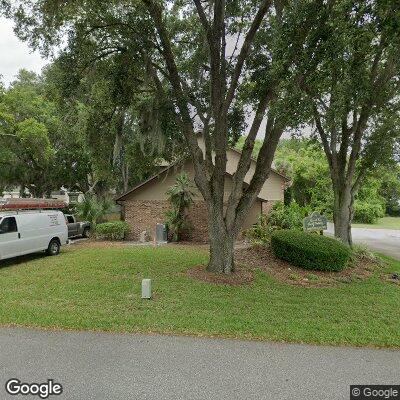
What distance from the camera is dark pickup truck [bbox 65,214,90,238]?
2292 centimetres

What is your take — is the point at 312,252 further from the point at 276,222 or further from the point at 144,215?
the point at 144,215

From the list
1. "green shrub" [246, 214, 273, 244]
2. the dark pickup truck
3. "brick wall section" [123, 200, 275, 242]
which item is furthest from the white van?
"green shrub" [246, 214, 273, 244]

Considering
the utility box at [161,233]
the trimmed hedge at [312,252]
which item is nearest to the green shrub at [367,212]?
the utility box at [161,233]

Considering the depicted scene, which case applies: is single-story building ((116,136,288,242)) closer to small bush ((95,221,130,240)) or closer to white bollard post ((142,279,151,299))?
small bush ((95,221,130,240))

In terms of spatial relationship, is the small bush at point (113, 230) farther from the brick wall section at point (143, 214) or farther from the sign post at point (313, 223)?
the sign post at point (313, 223)

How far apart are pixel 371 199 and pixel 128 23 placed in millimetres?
45090

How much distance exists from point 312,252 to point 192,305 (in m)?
5.84

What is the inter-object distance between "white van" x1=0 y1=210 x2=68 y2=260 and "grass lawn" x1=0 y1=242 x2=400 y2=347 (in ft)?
3.70

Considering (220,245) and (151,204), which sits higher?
(151,204)

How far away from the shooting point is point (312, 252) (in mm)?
12438

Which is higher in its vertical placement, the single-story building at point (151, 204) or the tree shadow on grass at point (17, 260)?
the single-story building at point (151, 204)

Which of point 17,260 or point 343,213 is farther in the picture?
point 343,213

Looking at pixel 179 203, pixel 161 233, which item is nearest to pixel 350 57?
pixel 179 203

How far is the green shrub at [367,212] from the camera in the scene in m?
46.1
